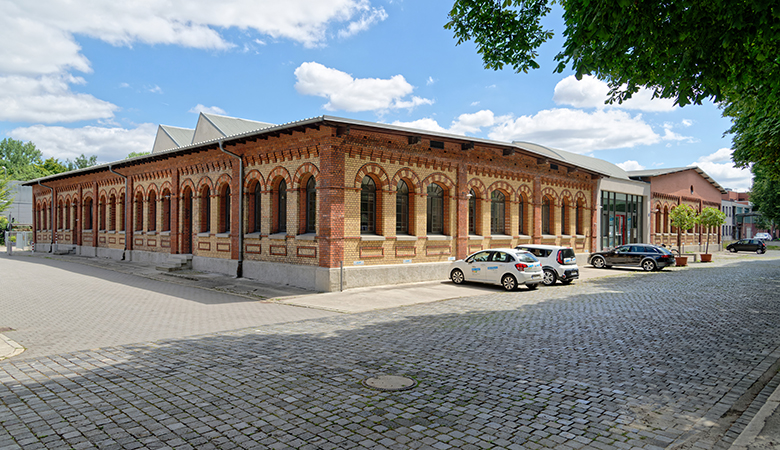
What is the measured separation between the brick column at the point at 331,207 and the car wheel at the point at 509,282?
231 inches

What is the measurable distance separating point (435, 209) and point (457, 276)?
3.25 m

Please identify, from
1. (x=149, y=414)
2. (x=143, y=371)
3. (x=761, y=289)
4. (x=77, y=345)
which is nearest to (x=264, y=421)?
(x=149, y=414)

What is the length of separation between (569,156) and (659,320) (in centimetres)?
2746

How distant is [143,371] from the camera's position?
676 cm

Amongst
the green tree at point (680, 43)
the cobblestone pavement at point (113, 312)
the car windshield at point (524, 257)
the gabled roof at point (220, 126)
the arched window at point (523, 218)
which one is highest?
the gabled roof at point (220, 126)

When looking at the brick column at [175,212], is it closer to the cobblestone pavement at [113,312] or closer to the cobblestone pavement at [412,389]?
the cobblestone pavement at [113,312]

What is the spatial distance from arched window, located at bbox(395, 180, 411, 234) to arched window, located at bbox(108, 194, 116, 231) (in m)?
21.6

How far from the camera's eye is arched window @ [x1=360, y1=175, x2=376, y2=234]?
17.6 metres

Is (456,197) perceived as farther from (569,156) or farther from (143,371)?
(569,156)

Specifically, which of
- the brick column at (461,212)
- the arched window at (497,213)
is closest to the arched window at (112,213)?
the brick column at (461,212)

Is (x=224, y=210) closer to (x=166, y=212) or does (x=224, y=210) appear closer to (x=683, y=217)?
(x=166, y=212)

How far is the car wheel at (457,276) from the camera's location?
60.7 ft

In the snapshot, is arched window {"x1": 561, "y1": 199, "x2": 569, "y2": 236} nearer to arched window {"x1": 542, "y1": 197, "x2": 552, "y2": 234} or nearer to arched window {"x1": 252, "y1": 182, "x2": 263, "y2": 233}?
arched window {"x1": 542, "y1": 197, "x2": 552, "y2": 234}

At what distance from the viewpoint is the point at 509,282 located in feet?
55.5
